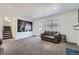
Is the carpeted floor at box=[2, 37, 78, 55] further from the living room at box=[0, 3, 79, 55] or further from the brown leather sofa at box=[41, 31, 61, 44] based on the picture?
the brown leather sofa at box=[41, 31, 61, 44]

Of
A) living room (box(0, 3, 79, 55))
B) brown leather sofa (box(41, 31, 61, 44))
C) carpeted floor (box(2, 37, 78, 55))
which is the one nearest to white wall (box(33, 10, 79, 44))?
living room (box(0, 3, 79, 55))

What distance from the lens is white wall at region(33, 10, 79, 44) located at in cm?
249

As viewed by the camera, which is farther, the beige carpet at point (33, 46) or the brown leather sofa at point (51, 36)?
the brown leather sofa at point (51, 36)

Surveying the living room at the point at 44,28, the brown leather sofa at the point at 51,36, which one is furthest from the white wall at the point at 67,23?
the brown leather sofa at the point at 51,36

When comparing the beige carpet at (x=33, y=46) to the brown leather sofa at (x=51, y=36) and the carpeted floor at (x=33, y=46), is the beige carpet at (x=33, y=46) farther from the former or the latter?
the brown leather sofa at (x=51, y=36)

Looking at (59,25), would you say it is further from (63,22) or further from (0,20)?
(0,20)

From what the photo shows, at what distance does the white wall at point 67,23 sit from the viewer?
249cm

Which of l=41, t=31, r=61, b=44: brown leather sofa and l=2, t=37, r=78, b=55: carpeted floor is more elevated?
l=41, t=31, r=61, b=44: brown leather sofa

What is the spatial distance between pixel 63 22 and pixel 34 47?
116 cm

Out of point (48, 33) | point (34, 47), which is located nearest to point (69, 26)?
point (48, 33)

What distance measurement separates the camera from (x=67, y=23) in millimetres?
2668

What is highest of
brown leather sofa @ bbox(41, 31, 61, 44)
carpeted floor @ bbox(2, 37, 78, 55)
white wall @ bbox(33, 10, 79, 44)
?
white wall @ bbox(33, 10, 79, 44)

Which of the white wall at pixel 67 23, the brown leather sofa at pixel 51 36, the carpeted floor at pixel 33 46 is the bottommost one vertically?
the carpeted floor at pixel 33 46

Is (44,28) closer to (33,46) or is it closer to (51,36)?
(51,36)
